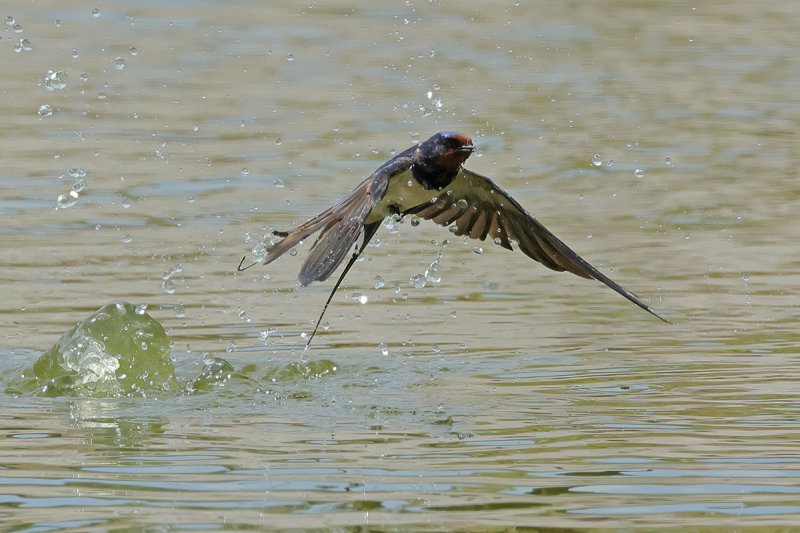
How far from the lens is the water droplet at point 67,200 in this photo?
1068 cm

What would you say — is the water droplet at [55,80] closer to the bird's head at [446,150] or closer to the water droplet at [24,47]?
the water droplet at [24,47]

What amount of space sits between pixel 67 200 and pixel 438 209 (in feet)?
13.2

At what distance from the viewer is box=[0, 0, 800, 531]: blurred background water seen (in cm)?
557

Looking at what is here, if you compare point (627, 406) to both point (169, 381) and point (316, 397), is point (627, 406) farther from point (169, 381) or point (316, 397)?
point (169, 381)

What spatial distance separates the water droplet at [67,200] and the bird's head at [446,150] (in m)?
4.01

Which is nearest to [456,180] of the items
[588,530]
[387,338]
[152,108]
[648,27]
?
[387,338]

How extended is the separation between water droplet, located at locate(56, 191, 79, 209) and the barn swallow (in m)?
3.59

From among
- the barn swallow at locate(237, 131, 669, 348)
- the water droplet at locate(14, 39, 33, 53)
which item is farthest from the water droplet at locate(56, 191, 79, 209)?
the water droplet at locate(14, 39, 33, 53)

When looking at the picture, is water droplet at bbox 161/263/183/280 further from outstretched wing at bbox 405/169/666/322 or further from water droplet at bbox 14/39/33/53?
water droplet at bbox 14/39/33/53

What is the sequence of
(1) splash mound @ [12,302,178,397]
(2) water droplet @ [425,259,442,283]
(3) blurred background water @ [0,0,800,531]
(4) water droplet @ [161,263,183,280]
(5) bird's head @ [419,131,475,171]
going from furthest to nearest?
1. (2) water droplet @ [425,259,442,283]
2. (4) water droplet @ [161,263,183,280]
3. (1) splash mound @ [12,302,178,397]
4. (5) bird's head @ [419,131,475,171]
5. (3) blurred background water @ [0,0,800,531]

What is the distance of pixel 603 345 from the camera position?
26.4 ft

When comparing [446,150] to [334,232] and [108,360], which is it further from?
[108,360]

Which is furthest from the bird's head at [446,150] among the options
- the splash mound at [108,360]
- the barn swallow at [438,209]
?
the splash mound at [108,360]

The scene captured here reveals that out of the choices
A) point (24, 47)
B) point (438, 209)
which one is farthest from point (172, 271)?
point (24, 47)
